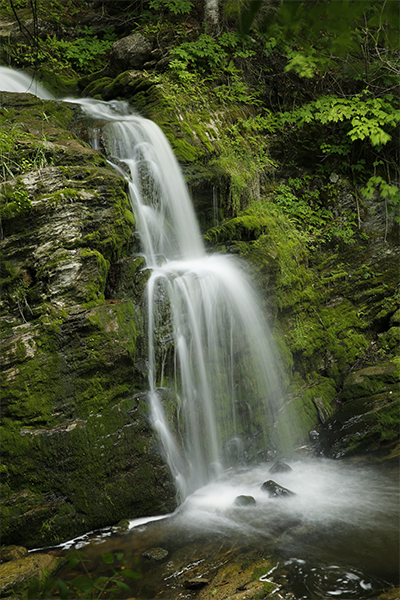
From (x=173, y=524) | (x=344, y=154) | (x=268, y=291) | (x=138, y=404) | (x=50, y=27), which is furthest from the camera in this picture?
(x=50, y=27)

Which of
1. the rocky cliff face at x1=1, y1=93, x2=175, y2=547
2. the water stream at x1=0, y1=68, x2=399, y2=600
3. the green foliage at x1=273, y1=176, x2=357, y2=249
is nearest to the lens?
the water stream at x1=0, y1=68, x2=399, y2=600

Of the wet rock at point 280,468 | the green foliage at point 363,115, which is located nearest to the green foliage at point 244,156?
the green foliage at point 363,115

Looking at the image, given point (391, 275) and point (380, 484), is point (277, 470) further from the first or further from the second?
point (391, 275)

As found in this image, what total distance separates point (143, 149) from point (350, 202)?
4533 mm

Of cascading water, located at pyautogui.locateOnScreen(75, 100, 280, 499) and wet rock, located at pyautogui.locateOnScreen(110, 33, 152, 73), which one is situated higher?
wet rock, located at pyautogui.locateOnScreen(110, 33, 152, 73)

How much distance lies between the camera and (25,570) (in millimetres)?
3154

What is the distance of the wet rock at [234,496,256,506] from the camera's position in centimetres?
422

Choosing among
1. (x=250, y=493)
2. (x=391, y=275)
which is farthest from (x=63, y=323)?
A: (x=391, y=275)

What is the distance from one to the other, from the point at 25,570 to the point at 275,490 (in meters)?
2.47

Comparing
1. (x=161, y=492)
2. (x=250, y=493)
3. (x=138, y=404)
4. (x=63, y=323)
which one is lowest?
(x=250, y=493)

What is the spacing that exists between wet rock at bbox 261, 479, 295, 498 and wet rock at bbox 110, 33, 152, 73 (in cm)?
849

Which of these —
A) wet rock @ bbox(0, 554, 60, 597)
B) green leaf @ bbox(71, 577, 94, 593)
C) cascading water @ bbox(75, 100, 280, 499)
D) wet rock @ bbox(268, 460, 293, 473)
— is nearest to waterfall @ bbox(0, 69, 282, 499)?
cascading water @ bbox(75, 100, 280, 499)

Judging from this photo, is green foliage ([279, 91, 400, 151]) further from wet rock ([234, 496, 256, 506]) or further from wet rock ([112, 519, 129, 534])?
wet rock ([112, 519, 129, 534])

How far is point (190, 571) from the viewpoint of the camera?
322 centimetres
